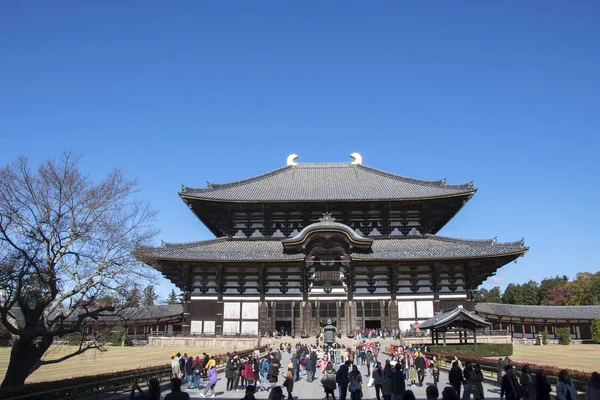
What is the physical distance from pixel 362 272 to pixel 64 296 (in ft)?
95.7

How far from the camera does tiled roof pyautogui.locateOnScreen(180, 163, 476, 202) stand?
43781 millimetres

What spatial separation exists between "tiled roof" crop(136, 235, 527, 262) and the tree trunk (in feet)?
67.7

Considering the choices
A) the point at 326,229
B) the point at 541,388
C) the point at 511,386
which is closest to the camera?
the point at 541,388

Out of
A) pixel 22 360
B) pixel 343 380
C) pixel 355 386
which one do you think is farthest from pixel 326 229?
pixel 22 360

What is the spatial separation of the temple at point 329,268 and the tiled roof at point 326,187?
0.99 feet

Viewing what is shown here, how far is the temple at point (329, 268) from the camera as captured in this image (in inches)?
1594

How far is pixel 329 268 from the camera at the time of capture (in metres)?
42.2

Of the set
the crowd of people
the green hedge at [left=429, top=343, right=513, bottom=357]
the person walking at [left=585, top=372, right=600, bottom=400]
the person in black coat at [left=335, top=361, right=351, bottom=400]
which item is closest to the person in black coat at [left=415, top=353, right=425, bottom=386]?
the crowd of people

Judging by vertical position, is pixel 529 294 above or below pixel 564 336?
above

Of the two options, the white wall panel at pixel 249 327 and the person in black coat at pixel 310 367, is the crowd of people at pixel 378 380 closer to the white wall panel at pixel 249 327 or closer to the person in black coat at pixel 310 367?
the person in black coat at pixel 310 367

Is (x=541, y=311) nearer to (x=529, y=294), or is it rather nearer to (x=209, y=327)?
(x=529, y=294)

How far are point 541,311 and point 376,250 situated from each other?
107 feet

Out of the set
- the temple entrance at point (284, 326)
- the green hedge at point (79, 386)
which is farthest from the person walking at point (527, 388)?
the temple entrance at point (284, 326)

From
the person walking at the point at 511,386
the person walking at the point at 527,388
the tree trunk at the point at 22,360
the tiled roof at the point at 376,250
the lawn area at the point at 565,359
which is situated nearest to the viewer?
the person walking at the point at 511,386
